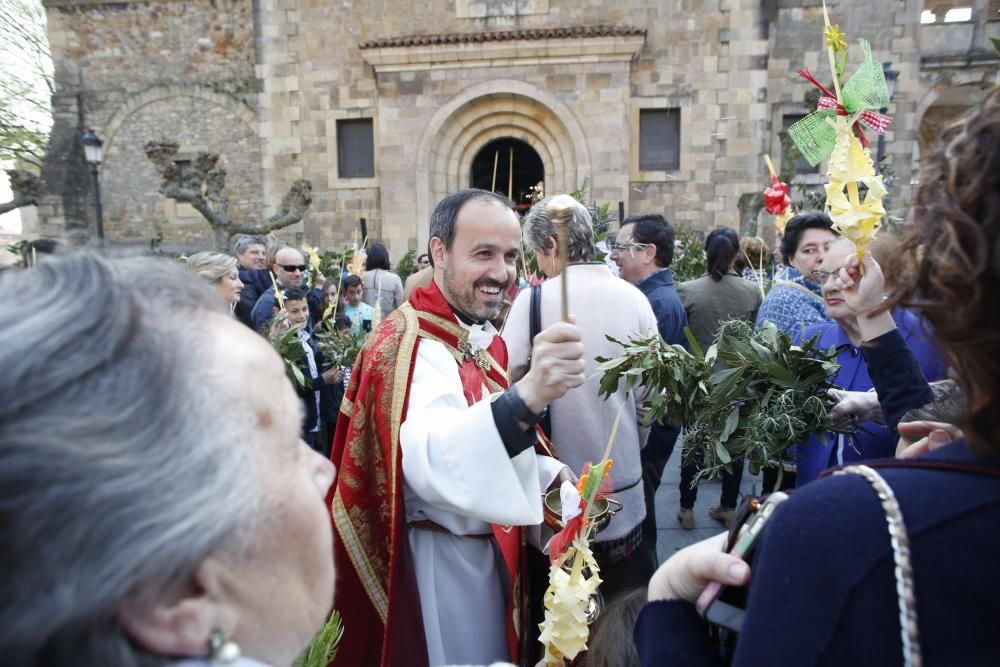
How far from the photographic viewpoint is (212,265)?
4.21 m

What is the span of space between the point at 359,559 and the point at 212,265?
283 centimetres

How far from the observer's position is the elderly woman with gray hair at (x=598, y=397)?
2756 millimetres

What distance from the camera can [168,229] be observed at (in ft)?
50.4

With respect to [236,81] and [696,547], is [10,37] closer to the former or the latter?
[236,81]

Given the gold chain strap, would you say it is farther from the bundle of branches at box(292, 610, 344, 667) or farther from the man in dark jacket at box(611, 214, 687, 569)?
the man in dark jacket at box(611, 214, 687, 569)

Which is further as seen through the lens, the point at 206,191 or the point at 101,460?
the point at 206,191

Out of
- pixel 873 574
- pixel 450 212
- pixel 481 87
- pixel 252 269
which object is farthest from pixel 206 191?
pixel 873 574

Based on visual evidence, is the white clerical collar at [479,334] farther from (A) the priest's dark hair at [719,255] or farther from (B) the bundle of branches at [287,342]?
(A) the priest's dark hair at [719,255]

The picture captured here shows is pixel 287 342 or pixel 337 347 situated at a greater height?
pixel 287 342

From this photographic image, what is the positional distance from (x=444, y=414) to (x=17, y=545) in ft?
4.45

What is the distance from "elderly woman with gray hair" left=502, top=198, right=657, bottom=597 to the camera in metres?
2.76

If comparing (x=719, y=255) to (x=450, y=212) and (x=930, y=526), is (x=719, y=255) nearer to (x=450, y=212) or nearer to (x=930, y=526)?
(x=450, y=212)

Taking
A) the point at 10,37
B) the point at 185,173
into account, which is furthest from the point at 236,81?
the point at 10,37

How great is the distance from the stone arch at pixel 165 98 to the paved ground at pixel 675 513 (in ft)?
42.9
